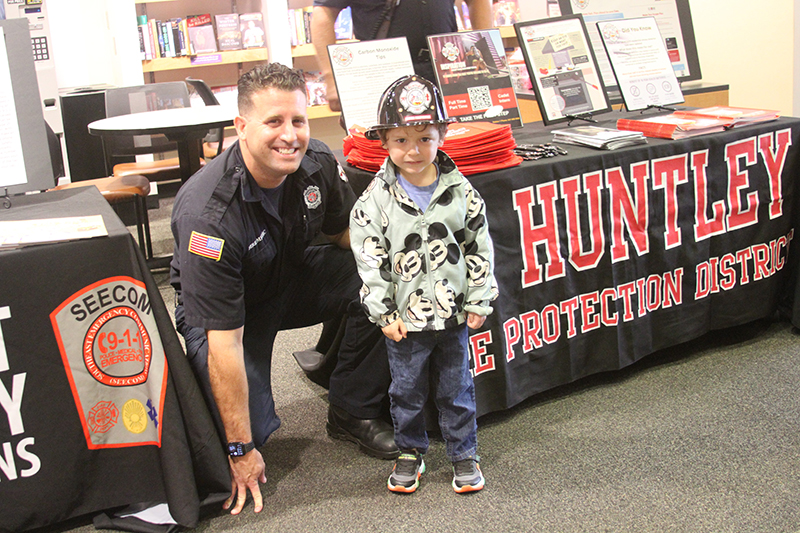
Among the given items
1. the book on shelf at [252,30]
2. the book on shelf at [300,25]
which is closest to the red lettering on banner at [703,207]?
the book on shelf at [300,25]

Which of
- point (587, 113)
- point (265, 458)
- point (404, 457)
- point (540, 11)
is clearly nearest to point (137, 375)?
point (265, 458)

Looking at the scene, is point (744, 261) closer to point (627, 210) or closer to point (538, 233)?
point (627, 210)

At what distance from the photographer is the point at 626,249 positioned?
7.31 feet

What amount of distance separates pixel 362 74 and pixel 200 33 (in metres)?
3.52

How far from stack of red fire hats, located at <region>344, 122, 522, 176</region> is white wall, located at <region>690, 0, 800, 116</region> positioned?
10.3 ft

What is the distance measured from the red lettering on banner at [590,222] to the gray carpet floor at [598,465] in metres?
0.45

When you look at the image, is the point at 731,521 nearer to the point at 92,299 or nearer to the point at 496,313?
the point at 496,313

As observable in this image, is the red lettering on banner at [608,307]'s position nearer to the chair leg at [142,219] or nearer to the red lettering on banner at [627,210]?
the red lettering on banner at [627,210]

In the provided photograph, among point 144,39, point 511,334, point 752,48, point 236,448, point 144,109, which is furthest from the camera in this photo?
point 144,39

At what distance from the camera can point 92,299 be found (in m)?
1.57

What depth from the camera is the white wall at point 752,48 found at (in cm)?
420

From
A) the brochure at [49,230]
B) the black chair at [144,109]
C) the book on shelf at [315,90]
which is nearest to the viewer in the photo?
the brochure at [49,230]

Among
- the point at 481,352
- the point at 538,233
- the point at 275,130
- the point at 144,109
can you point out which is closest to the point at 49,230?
the point at 275,130

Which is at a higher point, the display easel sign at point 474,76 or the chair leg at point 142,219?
the display easel sign at point 474,76
